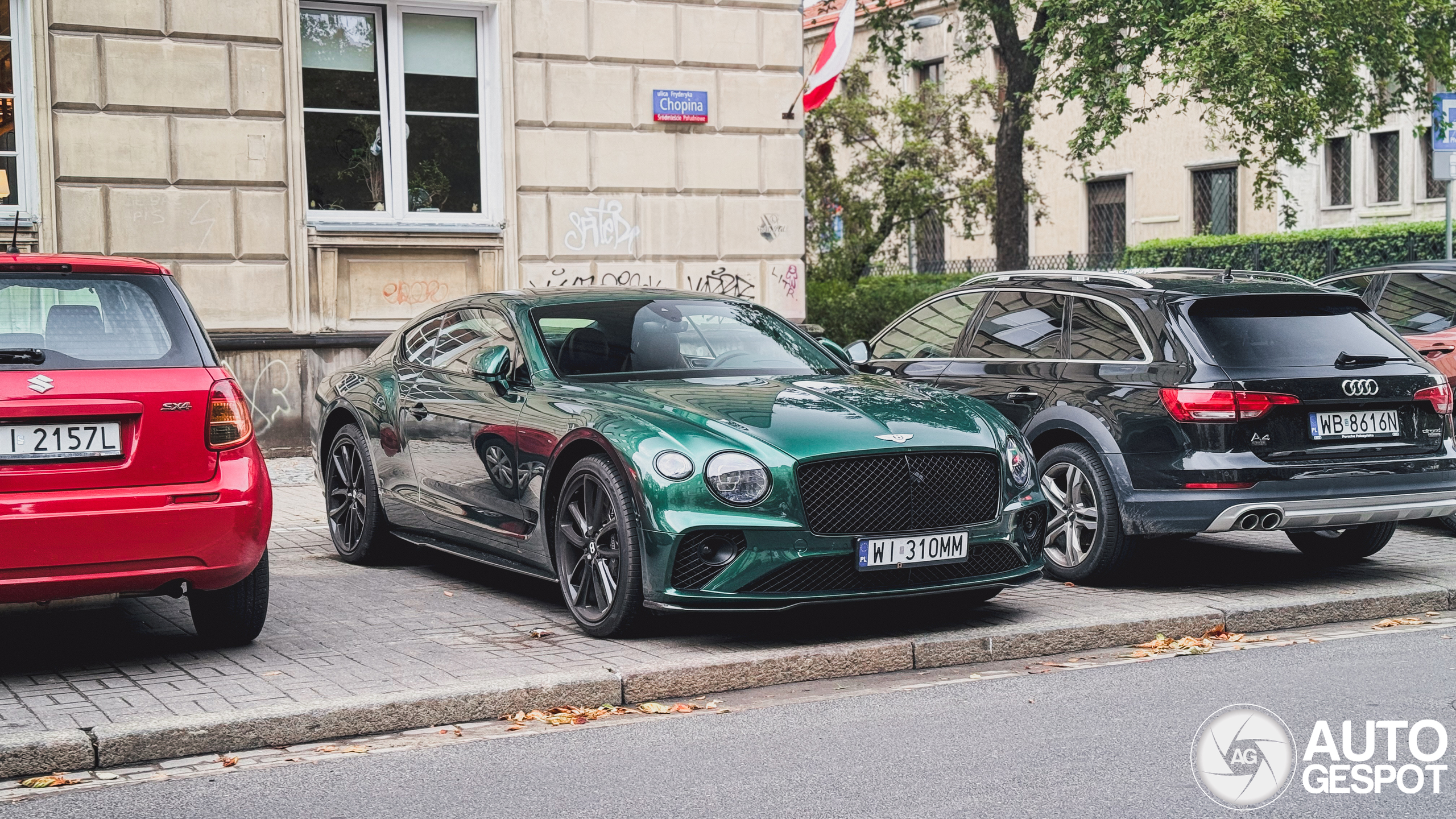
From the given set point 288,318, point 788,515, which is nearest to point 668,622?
point 788,515

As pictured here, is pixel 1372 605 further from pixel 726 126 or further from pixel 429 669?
pixel 726 126

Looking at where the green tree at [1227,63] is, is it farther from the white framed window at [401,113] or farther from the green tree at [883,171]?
the white framed window at [401,113]

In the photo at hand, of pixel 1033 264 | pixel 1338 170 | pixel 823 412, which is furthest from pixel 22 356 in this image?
pixel 1338 170

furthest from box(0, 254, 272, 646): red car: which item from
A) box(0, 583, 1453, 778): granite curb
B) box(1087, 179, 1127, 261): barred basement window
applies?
box(1087, 179, 1127, 261): barred basement window

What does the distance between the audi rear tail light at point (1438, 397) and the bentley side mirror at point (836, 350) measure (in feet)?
9.18

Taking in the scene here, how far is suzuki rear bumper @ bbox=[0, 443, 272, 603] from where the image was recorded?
225 inches

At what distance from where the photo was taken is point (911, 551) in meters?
6.58

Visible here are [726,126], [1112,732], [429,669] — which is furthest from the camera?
[726,126]

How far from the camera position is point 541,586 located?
8289mm

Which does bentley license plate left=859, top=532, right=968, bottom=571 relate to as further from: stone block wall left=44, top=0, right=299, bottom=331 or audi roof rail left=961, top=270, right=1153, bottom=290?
stone block wall left=44, top=0, right=299, bottom=331

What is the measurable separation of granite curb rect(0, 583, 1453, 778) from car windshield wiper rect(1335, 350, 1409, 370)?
1.11 meters

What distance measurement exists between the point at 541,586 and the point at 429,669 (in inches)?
82.5

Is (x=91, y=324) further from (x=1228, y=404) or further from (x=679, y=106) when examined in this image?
(x=679, y=106)

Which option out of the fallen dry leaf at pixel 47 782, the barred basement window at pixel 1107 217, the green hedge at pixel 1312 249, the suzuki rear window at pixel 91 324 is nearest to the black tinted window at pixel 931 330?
the suzuki rear window at pixel 91 324
